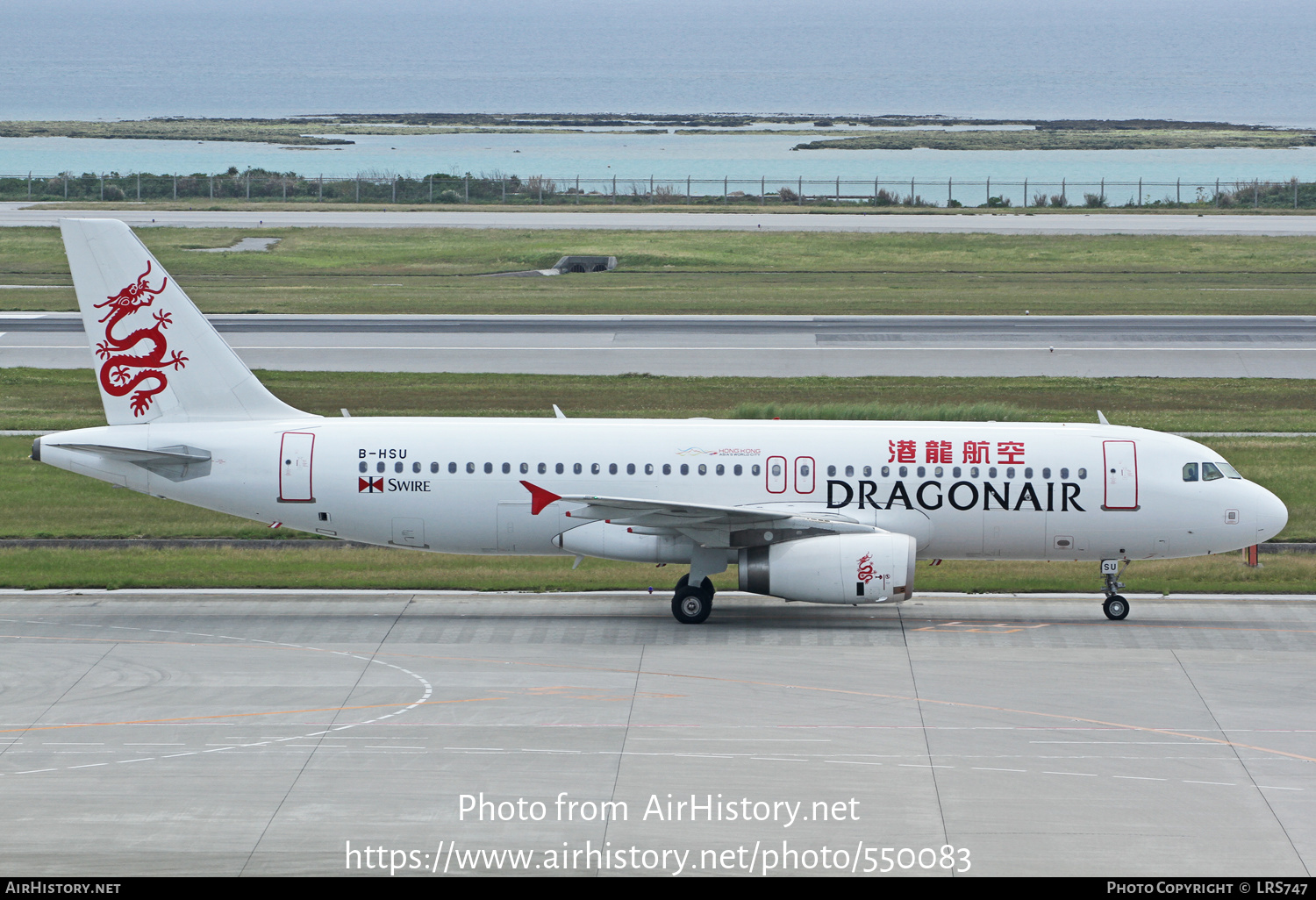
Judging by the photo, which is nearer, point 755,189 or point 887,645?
point 887,645

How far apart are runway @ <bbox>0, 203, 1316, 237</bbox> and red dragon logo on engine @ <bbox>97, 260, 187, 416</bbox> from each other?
63.8 m

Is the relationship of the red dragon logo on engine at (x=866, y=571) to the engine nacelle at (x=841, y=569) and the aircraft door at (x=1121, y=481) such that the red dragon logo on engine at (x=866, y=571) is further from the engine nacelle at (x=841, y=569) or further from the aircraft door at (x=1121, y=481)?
the aircraft door at (x=1121, y=481)

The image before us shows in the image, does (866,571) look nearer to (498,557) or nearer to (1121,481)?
(1121,481)

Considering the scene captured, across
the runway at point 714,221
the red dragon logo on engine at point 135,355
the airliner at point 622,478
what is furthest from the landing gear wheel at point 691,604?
the runway at point 714,221

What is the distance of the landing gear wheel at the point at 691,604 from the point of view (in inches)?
1117

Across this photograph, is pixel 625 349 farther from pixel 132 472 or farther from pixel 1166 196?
pixel 1166 196

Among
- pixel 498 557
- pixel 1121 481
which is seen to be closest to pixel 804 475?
pixel 1121 481

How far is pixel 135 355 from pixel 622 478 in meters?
10.2

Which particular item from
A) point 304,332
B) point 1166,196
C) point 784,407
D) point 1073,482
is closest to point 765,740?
point 1073,482

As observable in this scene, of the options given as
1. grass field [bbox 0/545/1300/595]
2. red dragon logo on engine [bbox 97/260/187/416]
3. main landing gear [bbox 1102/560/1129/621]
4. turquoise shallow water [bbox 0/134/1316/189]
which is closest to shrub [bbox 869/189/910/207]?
turquoise shallow water [bbox 0/134/1316/189]

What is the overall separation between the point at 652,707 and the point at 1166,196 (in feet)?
364

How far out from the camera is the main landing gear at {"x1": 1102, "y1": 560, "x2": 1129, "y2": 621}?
1131 inches
